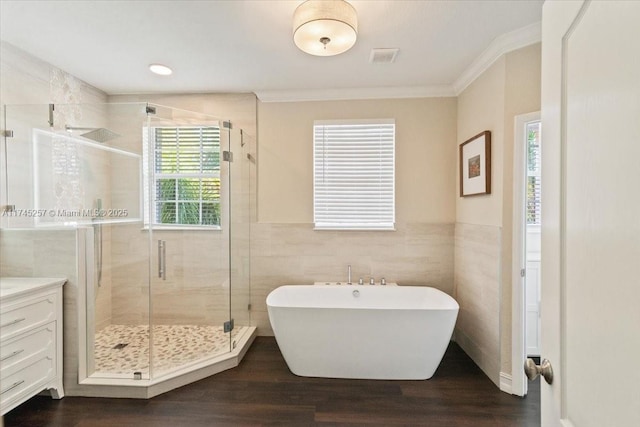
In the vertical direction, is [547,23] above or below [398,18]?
below

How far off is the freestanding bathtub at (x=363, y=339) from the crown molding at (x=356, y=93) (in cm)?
205

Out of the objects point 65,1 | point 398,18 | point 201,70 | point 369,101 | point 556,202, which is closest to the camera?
point 556,202

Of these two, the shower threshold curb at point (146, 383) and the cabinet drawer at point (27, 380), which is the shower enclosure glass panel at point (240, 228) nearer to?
the shower threshold curb at point (146, 383)

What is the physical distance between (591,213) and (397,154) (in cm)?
262

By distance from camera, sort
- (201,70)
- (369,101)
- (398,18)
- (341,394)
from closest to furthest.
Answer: (398,18) < (341,394) < (201,70) < (369,101)

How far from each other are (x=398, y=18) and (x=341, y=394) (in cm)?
264

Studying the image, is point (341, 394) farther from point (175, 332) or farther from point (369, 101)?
point (369, 101)

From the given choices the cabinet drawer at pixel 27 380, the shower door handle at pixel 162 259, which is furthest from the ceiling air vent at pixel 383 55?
the cabinet drawer at pixel 27 380

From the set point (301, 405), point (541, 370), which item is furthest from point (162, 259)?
point (541, 370)

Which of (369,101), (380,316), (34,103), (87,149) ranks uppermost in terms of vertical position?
(369,101)

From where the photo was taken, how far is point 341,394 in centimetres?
226

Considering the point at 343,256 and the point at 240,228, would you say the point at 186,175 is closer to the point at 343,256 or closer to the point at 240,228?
the point at 240,228

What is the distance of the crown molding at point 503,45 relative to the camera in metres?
2.08

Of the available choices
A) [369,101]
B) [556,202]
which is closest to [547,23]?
[556,202]
